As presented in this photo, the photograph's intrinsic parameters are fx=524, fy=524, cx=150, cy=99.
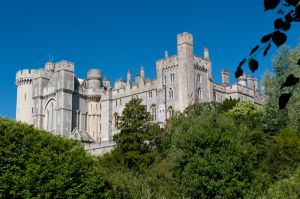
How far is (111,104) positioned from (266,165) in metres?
42.0

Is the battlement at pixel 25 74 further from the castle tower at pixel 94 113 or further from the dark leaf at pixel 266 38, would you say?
the dark leaf at pixel 266 38

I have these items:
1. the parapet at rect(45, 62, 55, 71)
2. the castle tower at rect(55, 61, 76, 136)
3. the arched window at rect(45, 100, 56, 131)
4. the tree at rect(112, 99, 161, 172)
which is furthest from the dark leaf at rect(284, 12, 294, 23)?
the parapet at rect(45, 62, 55, 71)

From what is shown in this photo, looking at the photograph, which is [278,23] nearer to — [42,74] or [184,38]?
[184,38]

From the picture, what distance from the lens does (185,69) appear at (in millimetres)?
61844

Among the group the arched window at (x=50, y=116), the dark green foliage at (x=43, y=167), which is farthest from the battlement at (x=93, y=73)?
the dark green foliage at (x=43, y=167)

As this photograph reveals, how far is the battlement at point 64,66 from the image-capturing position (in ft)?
233

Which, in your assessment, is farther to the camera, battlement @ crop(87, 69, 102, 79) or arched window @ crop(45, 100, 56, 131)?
battlement @ crop(87, 69, 102, 79)

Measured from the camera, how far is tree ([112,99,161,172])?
40.8 meters

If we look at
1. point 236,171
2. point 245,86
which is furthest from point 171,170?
point 245,86

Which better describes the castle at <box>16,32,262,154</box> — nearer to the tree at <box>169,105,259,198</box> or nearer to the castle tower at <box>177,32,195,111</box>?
the castle tower at <box>177,32,195,111</box>

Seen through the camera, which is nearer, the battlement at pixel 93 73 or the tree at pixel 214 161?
the tree at pixel 214 161

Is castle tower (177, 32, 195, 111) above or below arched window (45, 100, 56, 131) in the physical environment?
above

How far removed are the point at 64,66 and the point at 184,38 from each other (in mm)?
18301

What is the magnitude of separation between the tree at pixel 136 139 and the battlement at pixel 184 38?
18717mm
